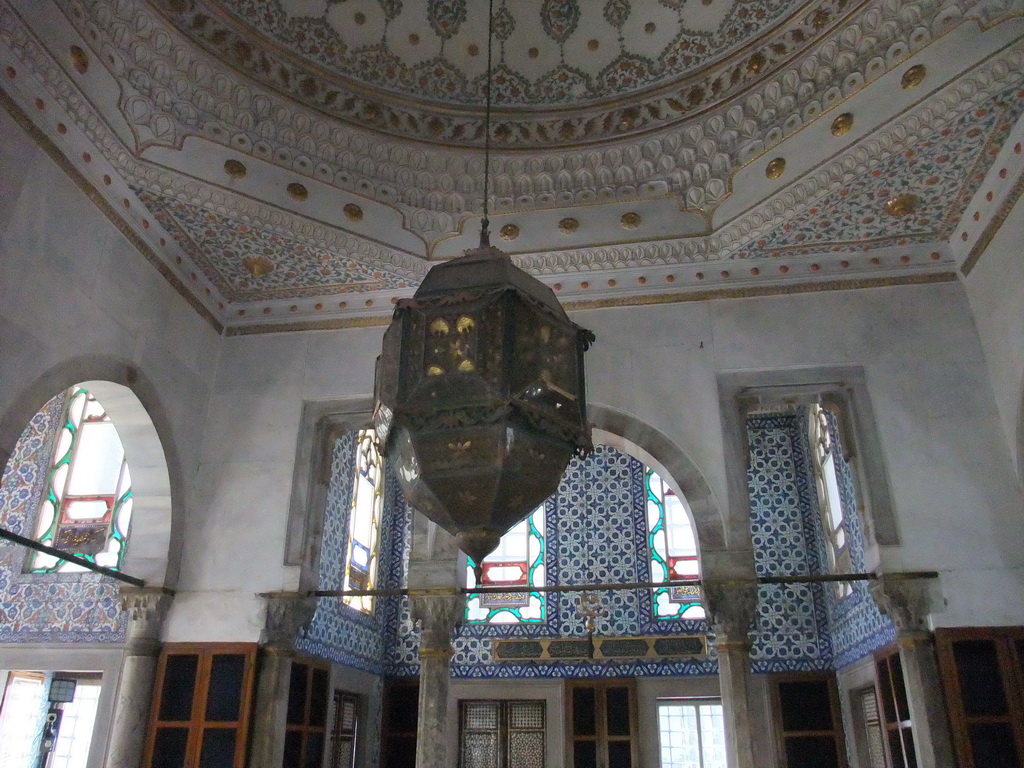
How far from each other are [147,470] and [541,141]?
360cm

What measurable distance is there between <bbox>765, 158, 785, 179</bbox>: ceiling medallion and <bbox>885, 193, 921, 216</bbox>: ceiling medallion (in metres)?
0.68

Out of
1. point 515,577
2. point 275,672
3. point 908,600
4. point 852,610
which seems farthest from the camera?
point 515,577

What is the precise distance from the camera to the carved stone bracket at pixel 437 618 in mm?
5391

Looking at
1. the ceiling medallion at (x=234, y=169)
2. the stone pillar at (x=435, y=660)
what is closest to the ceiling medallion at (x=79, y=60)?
the ceiling medallion at (x=234, y=169)

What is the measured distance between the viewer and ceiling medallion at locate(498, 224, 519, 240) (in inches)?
245

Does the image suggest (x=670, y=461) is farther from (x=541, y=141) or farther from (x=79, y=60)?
(x=79, y=60)

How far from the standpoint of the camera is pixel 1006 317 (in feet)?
16.3

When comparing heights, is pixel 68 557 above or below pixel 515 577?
below

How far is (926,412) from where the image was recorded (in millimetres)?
5352

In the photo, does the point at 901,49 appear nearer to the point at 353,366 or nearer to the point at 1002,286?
the point at 1002,286

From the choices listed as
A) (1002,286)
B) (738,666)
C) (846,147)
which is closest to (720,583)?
(738,666)

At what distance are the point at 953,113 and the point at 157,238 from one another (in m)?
4.89

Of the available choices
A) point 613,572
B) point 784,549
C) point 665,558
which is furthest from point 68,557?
point 784,549

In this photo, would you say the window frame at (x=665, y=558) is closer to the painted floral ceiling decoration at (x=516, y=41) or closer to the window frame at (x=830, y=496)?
the window frame at (x=830, y=496)
